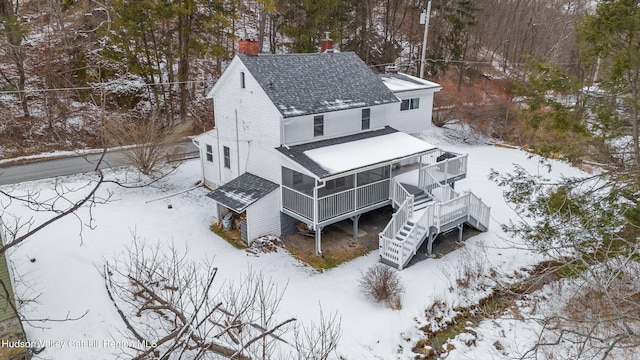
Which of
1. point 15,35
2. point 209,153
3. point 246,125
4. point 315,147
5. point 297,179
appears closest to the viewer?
point 315,147

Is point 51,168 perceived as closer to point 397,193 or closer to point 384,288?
point 397,193

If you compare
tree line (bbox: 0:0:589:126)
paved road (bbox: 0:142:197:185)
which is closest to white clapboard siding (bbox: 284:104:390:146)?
tree line (bbox: 0:0:589:126)

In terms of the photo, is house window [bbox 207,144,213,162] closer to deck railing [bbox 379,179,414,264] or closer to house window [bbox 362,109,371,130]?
house window [bbox 362,109,371,130]

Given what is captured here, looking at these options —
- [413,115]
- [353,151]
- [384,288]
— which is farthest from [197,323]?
[413,115]

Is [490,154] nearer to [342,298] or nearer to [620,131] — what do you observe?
[620,131]

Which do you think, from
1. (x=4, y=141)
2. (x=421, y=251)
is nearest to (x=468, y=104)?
(x=421, y=251)
